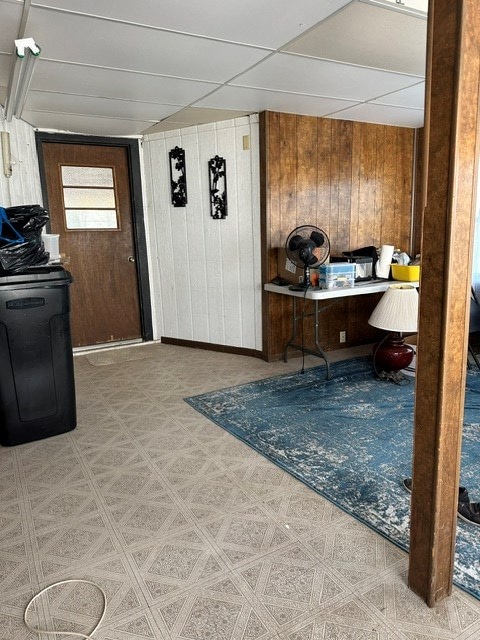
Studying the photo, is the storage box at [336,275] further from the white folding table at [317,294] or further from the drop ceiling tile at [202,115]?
the drop ceiling tile at [202,115]

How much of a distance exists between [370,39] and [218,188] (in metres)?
2.16

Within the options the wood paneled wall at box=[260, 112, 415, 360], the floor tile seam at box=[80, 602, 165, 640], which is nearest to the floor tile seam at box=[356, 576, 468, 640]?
the floor tile seam at box=[80, 602, 165, 640]

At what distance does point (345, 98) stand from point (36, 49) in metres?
2.39

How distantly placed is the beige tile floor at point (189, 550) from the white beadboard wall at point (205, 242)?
1.82m

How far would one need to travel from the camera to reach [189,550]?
186cm

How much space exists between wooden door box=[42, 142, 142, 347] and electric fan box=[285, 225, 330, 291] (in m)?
1.98

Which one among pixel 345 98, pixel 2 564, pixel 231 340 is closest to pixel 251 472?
pixel 2 564

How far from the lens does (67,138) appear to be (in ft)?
14.6

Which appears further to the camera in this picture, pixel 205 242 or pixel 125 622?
pixel 205 242

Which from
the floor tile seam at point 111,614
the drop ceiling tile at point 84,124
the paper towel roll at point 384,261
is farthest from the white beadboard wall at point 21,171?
the paper towel roll at point 384,261

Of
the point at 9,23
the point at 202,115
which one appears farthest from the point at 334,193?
the point at 9,23

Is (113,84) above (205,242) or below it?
above

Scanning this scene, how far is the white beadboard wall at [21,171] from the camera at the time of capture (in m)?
3.59

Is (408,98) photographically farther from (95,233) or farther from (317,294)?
(95,233)
